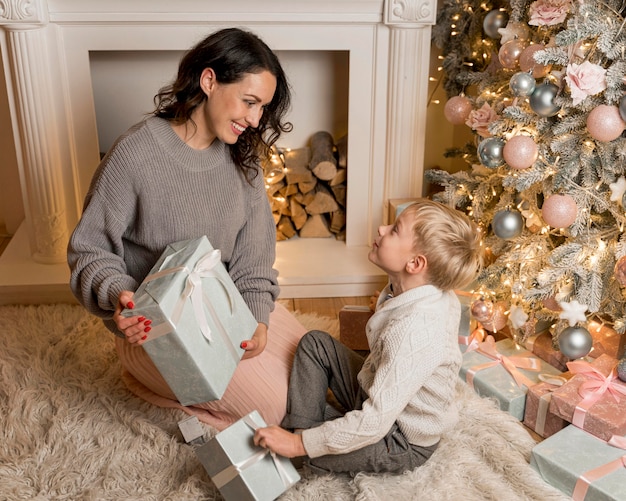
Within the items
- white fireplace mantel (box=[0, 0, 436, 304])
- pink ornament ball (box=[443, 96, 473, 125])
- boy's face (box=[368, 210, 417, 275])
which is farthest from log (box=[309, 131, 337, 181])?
boy's face (box=[368, 210, 417, 275])

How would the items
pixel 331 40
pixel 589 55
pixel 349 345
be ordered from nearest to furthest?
1. pixel 589 55
2. pixel 349 345
3. pixel 331 40

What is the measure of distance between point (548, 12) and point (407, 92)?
31.0 inches

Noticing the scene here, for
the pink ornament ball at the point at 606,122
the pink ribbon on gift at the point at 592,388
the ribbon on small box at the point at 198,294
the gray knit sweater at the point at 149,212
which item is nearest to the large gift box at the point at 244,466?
the ribbon on small box at the point at 198,294

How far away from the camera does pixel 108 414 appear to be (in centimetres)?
197

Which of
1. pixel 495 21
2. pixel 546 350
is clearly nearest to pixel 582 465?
pixel 546 350

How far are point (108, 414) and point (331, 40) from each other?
1.51m

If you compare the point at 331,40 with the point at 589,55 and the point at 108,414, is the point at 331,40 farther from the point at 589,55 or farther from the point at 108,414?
the point at 108,414

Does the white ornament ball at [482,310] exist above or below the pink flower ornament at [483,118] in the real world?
below

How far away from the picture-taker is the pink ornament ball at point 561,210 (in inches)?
75.1

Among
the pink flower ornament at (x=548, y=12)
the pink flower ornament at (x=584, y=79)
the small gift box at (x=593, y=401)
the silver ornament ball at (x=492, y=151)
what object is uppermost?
the pink flower ornament at (x=548, y=12)

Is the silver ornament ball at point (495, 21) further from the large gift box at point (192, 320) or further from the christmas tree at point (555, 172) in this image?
the large gift box at point (192, 320)

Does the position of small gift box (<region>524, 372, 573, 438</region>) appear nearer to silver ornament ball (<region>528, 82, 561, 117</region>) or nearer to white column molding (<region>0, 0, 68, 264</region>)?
silver ornament ball (<region>528, 82, 561, 117</region>)

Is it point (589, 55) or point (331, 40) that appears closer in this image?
point (589, 55)

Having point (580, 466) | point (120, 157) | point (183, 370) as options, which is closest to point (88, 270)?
point (120, 157)
